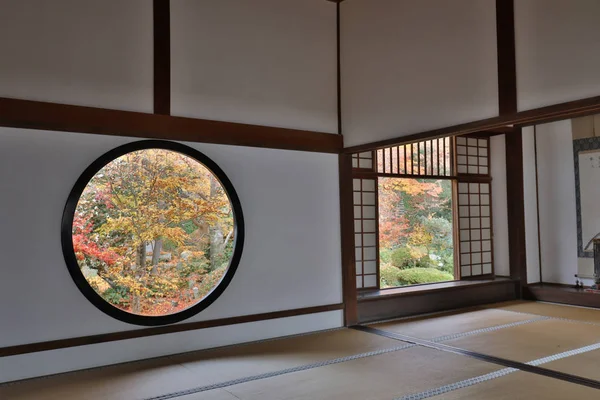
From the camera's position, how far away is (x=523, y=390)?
11.2 feet

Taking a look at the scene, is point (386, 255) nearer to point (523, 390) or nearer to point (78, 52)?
point (523, 390)

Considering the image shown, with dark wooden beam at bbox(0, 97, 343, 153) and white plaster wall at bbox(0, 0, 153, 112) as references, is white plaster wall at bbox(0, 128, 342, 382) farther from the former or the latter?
white plaster wall at bbox(0, 0, 153, 112)

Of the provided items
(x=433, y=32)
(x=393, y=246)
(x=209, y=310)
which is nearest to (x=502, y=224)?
(x=393, y=246)

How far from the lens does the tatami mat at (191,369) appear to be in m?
3.49

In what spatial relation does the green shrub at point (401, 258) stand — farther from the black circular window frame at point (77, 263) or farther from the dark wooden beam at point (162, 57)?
the dark wooden beam at point (162, 57)

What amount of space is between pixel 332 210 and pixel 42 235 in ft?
9.52

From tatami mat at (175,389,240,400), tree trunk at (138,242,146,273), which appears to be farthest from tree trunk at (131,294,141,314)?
tatami mat at (175,389,240,400)

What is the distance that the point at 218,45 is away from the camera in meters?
4.78

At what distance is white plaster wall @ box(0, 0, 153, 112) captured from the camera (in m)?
3.79

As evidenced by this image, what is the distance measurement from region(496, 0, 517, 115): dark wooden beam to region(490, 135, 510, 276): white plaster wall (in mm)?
4261

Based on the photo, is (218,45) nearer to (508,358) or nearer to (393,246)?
(508,358)

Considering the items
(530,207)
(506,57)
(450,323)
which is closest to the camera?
(506,57)

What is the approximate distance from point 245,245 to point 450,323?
262 centimetres

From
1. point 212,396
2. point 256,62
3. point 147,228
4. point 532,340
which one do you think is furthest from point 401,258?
point 212,396
